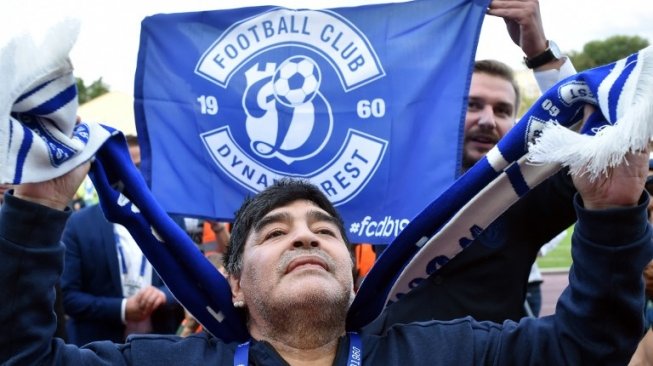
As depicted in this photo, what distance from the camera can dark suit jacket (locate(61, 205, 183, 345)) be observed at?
5254mm

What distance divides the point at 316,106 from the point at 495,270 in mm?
1054

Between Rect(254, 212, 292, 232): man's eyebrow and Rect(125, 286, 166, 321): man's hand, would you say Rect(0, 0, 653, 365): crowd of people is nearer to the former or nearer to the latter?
Rect(254, 212, 292, 232): man's eyebrow

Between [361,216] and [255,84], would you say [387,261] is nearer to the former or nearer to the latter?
[361,216]

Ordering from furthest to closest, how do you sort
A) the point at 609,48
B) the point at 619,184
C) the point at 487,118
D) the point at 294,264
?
the point at 609,48 < the point at 487,118 < the point at 294,264 < the point at 619,184

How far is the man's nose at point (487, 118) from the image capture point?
12.7 feet

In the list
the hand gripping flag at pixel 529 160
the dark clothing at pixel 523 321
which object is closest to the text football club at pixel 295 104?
the hand gripping flag at pixel 529 160

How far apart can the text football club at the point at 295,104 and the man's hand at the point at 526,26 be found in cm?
64

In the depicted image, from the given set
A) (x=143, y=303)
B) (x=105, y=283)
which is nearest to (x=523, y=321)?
(x=143, y=303)

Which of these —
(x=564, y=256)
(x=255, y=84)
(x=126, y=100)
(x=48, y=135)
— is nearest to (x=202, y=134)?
(x=255, y=84)

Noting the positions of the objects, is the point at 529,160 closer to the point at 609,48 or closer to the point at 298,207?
the point at 298,207

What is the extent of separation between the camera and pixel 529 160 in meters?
2.43

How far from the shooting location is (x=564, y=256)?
2369 cm

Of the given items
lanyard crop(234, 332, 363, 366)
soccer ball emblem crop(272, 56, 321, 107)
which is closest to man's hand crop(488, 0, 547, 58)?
soccer ball emblem crop(272, 56, 321, 107)

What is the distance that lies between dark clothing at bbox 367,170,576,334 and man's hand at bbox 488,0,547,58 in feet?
1.70
